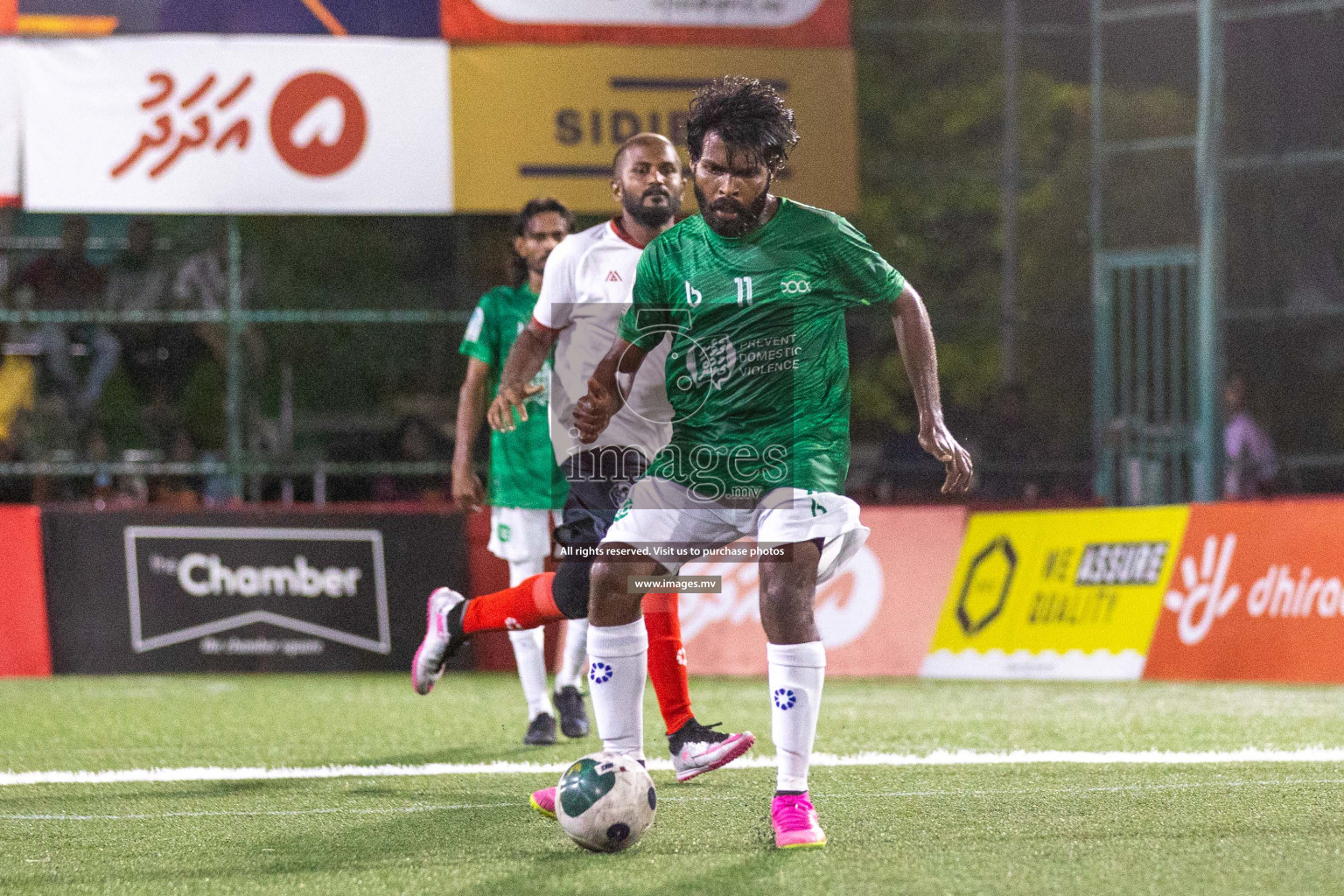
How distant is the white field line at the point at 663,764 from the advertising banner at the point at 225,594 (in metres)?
4.96

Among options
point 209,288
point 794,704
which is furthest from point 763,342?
point 209,288

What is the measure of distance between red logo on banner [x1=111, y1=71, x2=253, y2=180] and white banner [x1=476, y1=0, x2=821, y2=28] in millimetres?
2475

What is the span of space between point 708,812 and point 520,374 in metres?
1.52

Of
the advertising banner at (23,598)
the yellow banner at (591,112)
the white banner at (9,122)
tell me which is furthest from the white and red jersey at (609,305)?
the white banner at (9,122)

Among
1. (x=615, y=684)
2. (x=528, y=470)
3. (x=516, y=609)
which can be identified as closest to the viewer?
(x=615, y=684)

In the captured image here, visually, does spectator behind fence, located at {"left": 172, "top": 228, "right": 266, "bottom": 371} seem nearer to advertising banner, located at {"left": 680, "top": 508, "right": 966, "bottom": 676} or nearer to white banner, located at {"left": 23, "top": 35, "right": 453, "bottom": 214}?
white banner, located at {"left": 23, "top": 35, "right": 453, "bottom": 214}

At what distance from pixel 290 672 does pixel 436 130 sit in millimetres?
5189

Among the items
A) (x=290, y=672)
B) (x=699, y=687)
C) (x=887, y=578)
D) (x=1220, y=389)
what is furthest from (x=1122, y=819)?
(x=1220, y=389)

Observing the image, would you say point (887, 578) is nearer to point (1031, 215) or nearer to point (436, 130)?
point (436, 130)

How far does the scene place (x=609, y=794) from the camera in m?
4.72

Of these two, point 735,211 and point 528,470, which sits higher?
point 735,211

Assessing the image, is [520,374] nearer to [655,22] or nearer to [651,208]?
[651,208]

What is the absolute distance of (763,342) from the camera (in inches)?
197

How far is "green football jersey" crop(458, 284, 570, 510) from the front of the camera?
7.71m
